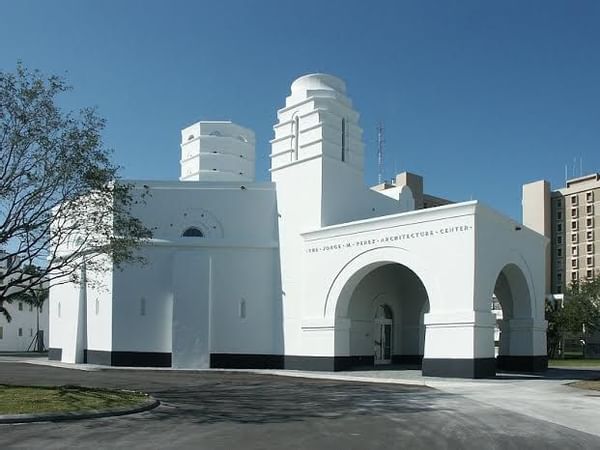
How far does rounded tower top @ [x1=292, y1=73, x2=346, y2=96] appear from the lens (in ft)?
108

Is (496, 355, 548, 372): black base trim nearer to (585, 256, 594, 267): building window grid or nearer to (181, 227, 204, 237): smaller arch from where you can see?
(181, 227, 204, 237): smaller arch


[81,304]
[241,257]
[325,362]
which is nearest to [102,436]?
[325,362]

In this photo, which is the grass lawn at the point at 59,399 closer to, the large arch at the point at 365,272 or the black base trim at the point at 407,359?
the large arch at the point at 365,272

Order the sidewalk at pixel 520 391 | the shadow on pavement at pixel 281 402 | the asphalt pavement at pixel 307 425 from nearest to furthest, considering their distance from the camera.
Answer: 1. the asphalt pavement at pixel 307 425
2. the shadow on pavement at pixel 281 402
3. the sidewalk at pixel 520 391

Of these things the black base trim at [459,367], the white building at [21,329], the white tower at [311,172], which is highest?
the white tower at [311,172]

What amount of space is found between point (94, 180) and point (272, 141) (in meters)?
16.0

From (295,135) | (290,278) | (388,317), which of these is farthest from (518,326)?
(295,135)

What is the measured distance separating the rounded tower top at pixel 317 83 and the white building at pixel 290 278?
6cm

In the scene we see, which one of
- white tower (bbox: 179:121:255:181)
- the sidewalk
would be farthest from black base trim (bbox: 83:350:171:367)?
white tower (bbox: 179:121:255:181)

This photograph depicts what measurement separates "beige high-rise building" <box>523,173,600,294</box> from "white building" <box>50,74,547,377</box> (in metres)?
76.5

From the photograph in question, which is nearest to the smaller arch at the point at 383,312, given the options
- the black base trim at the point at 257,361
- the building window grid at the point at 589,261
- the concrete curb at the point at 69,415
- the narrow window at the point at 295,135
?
the black base trim at the point at 257,361

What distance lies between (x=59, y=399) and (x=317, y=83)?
21945 millimetres

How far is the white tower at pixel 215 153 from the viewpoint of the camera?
128 ft

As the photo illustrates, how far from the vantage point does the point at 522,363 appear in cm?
2842
